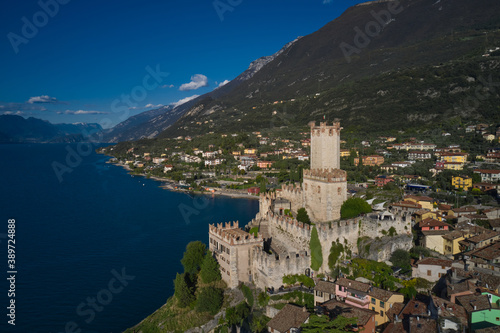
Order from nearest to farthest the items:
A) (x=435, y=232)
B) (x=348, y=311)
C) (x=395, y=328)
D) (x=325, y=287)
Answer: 1. (x=395, y=328)
2. (x=348, y=311)
3. (x=325, y=287)
4. (x=435, y=232)

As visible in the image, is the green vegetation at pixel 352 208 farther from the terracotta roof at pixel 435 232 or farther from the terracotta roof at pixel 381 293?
the terracotta roof at pixel 381 293

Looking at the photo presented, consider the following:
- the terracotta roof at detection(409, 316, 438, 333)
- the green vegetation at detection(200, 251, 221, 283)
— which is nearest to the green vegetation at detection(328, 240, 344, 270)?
the terracotta roof at detection(409, 316, 438, 333)

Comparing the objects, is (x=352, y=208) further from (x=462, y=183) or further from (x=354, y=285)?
(x=462, y=183)

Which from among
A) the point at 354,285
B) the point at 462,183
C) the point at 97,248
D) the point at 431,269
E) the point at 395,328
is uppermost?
the point at 462,183

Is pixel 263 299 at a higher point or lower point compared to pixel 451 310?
lower

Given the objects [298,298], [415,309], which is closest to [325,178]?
[298,298]

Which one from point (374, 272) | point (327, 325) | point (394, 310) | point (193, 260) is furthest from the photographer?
point (193, 260)
